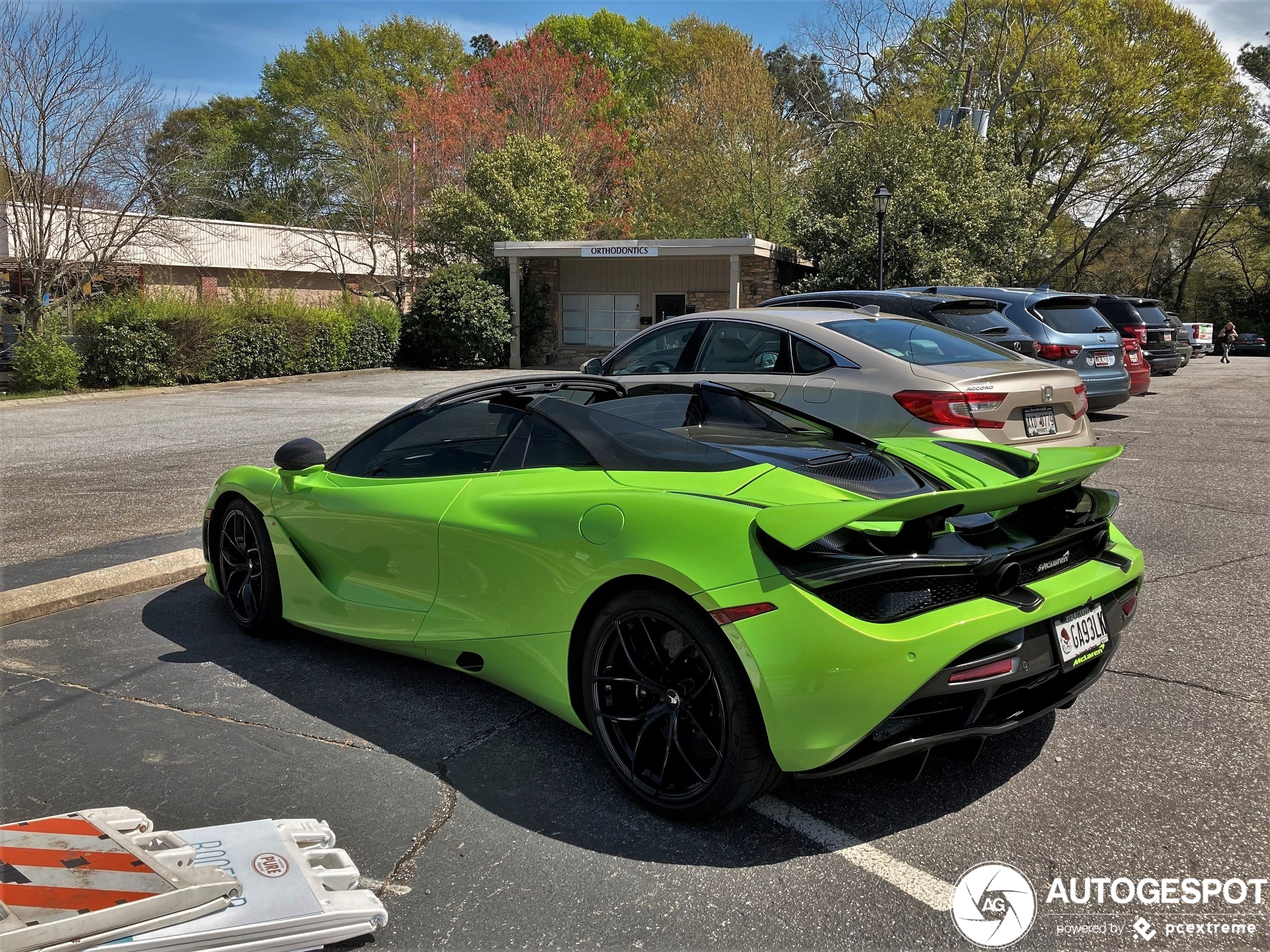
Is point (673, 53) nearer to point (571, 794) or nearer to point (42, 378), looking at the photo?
point (42, 378)

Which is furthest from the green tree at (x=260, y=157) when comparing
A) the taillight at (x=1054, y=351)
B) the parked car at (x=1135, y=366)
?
the taillight at (x=1054, y=351)

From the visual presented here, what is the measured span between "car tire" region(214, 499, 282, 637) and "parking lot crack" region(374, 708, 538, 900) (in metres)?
1.45

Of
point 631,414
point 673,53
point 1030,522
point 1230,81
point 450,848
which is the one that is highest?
point 673,53

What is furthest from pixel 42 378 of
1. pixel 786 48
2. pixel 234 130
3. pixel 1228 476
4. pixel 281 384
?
pixel 786 48

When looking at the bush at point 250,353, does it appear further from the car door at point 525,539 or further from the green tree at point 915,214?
the car door at point 525,539

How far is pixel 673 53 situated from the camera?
54344 mm

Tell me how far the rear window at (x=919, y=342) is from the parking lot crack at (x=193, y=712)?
14.4 ft

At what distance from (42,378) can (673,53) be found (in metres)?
43.7

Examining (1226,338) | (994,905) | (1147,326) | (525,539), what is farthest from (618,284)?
(994,905)

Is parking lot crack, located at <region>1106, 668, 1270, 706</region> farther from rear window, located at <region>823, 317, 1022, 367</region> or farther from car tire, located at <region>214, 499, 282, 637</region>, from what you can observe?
car tire, located at <region>214, 499, 282, 637</region>

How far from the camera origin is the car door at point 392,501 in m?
3.69

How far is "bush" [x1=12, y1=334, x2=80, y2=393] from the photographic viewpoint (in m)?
19.4

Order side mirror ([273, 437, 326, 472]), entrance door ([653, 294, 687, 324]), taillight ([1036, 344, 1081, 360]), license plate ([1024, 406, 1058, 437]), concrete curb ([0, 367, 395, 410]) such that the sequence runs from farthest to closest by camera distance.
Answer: entrance door ([653, 294, 687, 324])
concrete curb ([0, 367, 395, 410])
taillight ([1036, 344, 1081, 360])
license plate ([1024, 406, 1058, 437])
side mirror ([273, 437, 326, 472])

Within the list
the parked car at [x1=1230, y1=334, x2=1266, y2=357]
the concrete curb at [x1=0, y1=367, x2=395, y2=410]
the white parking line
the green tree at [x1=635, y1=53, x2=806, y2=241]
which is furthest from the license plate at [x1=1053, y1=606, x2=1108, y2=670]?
the parked car at [x1=1230, y1=334, x2=1266, y2=357]
